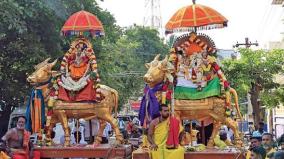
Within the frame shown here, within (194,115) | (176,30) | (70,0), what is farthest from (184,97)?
(70,0)

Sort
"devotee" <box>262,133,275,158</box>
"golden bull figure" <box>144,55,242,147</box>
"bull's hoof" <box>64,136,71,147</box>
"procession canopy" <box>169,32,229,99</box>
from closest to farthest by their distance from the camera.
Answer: "devotee" <box>262,133,275,158</box> → "golden bull figure" <box>144,55,242,147</box> → "procession canopy" <box>169,32,229,99</box> → "bull's hoof" <box>64,136,71,147</box>

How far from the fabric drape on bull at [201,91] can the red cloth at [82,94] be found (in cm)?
195

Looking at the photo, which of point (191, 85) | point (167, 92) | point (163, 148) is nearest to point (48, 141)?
point (167, 92)

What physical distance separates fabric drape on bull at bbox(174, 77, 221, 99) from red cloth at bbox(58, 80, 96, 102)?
6.40ft

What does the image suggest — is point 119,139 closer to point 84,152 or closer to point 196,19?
point 84,152

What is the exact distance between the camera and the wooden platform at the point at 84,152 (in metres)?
11.5

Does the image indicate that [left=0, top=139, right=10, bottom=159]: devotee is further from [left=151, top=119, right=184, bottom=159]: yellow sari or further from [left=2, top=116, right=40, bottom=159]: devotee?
[left=151, top=119, right=184, bottom=159]: yellow sari

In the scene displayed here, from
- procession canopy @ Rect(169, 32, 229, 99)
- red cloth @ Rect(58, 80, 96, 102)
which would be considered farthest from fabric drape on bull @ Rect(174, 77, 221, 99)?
red cloth @ Rect(58, 80, 96, 102)

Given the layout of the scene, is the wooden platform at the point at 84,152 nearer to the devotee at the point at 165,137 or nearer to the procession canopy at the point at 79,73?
the procession canopy at the point at 79,73

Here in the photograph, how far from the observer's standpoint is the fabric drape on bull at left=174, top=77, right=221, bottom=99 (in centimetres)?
1108

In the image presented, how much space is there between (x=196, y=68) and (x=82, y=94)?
254 cm

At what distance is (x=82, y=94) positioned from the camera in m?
12.2

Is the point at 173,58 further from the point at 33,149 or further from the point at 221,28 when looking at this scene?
the point at 33,149

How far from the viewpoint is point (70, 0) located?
58.6 feet
